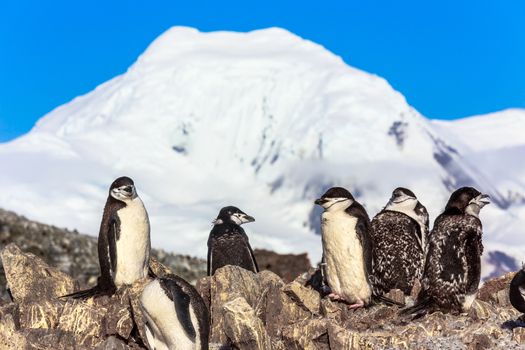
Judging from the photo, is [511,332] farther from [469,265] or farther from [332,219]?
[332,219]

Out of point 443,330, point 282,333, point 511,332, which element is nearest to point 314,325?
point 282,333

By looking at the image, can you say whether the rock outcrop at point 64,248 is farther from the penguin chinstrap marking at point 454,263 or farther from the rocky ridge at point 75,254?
the penguin chinstrap marking at point 454,263

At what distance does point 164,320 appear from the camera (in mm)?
12859

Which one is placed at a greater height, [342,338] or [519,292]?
[519,292]

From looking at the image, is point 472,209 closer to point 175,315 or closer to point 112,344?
point 175,315

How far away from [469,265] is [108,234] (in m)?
5.99

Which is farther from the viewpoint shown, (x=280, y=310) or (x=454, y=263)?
(x=280, y=310)

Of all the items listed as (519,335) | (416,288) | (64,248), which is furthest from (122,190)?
(64,248)

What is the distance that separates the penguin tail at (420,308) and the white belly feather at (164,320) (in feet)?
10.4

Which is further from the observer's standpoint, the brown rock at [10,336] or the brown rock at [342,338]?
the brown rock at [10,336]

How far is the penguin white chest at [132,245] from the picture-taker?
617 inches

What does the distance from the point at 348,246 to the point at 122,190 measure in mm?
3913

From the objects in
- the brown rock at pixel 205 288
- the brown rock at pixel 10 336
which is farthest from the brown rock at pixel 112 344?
the brown rock at pixel 205 288

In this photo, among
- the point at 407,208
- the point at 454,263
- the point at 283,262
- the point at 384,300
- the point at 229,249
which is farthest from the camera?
the point at 283,262
